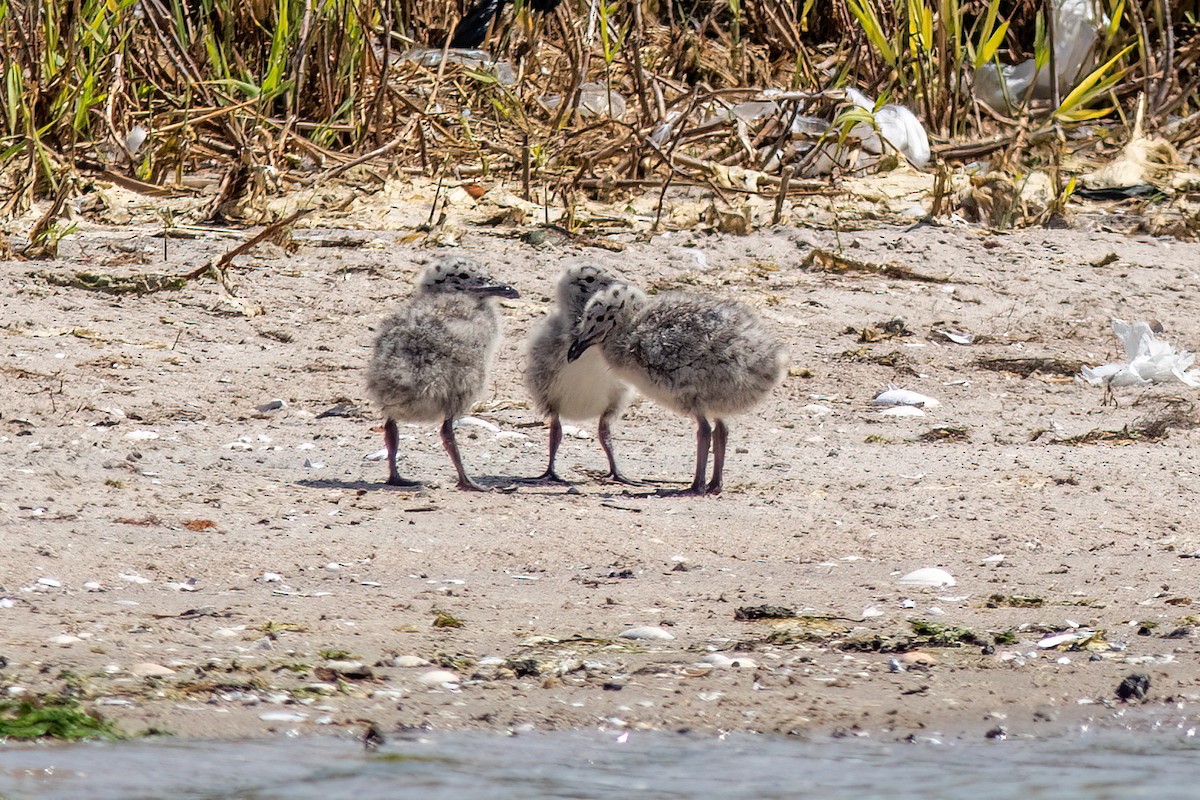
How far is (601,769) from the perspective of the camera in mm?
3297

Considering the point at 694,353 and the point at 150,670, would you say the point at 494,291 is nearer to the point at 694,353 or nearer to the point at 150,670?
the point at 694,353

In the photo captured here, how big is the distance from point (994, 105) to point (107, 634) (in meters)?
8.60

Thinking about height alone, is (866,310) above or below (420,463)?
above

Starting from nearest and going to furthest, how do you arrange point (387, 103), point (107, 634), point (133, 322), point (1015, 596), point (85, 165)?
point (107, 634), point (1015, 596), point (133, 322), point (85, 165), point (387, 103)

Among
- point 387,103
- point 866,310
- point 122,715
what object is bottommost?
point 122,715

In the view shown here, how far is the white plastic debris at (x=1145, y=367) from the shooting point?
7.29m

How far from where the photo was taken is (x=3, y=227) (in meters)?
8.80

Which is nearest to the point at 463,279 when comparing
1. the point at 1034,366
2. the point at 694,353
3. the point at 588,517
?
the point at 694,353

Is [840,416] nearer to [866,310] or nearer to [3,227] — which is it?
[866,310]

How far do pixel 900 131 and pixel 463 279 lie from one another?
15.6 ft

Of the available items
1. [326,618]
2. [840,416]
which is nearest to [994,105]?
[840,416]

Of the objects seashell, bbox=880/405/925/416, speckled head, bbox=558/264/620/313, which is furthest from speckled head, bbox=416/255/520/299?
seashell, bbox=880/405/925/416

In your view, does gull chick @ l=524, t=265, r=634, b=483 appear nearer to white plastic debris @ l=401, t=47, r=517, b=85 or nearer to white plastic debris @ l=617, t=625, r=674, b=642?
white plastic debris @ l=617, t=625, r=674, b=642

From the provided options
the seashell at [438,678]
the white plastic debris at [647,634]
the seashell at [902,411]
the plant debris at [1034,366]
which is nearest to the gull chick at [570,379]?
the seashell at [902,411]
